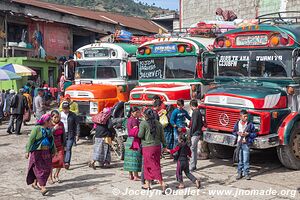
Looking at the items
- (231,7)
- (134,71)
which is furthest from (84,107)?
(231,7)

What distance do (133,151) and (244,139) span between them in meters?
2.20

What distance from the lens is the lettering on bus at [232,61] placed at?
9916mm

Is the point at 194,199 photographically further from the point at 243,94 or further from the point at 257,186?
the point at 243,94

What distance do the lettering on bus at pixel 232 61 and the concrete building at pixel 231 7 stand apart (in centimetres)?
1069

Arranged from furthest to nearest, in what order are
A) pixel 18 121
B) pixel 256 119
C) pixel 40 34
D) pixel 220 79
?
pixel 40 34 < pixel 18 121 < pixel 220 79 < pixel 256 119

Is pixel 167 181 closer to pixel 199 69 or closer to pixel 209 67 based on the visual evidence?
pixel 199 69

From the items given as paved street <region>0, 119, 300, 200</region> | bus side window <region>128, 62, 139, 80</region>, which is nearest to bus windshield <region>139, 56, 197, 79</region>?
bus side window <region>128, 62, 139, 80</region>

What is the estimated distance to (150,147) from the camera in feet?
24.9

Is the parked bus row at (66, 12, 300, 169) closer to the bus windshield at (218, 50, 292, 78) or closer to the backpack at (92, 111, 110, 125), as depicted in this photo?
the bus windshield at (218, 50, 292, 78)

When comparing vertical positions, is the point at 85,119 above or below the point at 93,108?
below

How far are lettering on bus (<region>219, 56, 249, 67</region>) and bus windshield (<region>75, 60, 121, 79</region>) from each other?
3772 millimetres

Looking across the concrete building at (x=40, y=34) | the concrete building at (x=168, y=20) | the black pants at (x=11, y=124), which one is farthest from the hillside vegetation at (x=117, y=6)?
the black pants at (x=11, y=124)

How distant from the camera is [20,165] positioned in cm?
1002

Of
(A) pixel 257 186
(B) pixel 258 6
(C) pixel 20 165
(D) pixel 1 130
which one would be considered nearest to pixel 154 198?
(A) pixel 257 186
